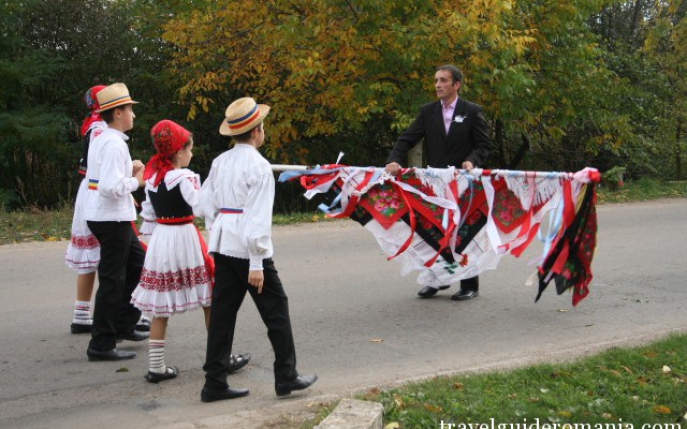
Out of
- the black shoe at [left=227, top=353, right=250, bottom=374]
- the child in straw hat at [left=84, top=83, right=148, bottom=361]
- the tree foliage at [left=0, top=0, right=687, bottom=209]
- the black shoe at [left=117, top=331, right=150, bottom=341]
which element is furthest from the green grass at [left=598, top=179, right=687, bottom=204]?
the child in straw hat at [left=84, top=83, right=148, bottom=361]

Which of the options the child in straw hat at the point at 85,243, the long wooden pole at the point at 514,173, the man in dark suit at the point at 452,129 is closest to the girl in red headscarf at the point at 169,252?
the long wooden pole at the point at 514,173

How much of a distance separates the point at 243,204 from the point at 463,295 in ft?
11.2

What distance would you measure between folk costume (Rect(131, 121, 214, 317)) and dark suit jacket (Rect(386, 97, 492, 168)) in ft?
7.97

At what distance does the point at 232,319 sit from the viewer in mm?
5328

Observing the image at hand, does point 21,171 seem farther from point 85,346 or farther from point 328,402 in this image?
point 328,402

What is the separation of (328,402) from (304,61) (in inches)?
345

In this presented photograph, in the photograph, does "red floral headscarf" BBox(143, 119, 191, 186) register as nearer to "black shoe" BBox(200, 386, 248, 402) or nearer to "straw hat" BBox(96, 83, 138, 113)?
"straw hat" BBox(96, 83, 138, 113)

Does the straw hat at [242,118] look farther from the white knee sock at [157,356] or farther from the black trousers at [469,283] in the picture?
the black trousers at [469,283]

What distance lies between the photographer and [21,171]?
57.6 feet

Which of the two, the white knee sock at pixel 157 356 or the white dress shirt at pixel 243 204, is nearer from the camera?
the white dress shirt at pixel 243 204

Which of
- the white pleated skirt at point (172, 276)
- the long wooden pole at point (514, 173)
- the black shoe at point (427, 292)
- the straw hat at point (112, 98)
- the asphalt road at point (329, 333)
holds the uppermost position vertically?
the straw hat at point (112, 98)

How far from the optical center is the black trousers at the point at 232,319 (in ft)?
17.2

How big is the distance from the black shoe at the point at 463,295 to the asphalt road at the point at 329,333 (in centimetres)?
7

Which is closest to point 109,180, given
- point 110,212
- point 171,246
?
point 110,212
